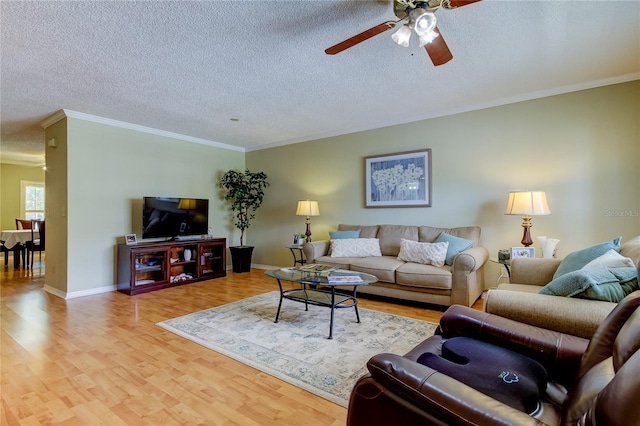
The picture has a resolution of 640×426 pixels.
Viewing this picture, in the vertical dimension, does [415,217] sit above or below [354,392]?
above

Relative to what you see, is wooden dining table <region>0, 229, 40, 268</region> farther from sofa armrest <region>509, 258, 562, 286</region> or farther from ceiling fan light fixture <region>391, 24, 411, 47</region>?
sofa armrest <region>509, 258, 562, 286</region>

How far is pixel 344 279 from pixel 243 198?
140 inches

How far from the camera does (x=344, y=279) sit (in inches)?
112

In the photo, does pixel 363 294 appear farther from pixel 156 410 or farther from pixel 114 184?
pixel 114 184

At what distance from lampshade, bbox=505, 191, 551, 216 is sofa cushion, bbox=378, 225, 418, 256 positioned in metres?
1.29

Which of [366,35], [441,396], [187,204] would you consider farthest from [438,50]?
[187,204]

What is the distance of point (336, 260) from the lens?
13.4 ft

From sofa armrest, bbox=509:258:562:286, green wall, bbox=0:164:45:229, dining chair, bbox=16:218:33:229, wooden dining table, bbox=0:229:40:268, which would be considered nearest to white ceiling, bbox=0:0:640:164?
sofa armrest, bbox=509:258:562:286

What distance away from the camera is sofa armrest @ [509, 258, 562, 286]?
2.63 m

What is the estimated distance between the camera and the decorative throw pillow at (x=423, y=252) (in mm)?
3582

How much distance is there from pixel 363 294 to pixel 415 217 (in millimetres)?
1338

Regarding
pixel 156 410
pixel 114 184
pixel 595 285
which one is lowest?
pixel 156 410

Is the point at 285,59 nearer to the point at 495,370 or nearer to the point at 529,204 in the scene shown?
the point at 495,370

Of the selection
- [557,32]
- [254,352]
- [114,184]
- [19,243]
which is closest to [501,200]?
[557,32]
